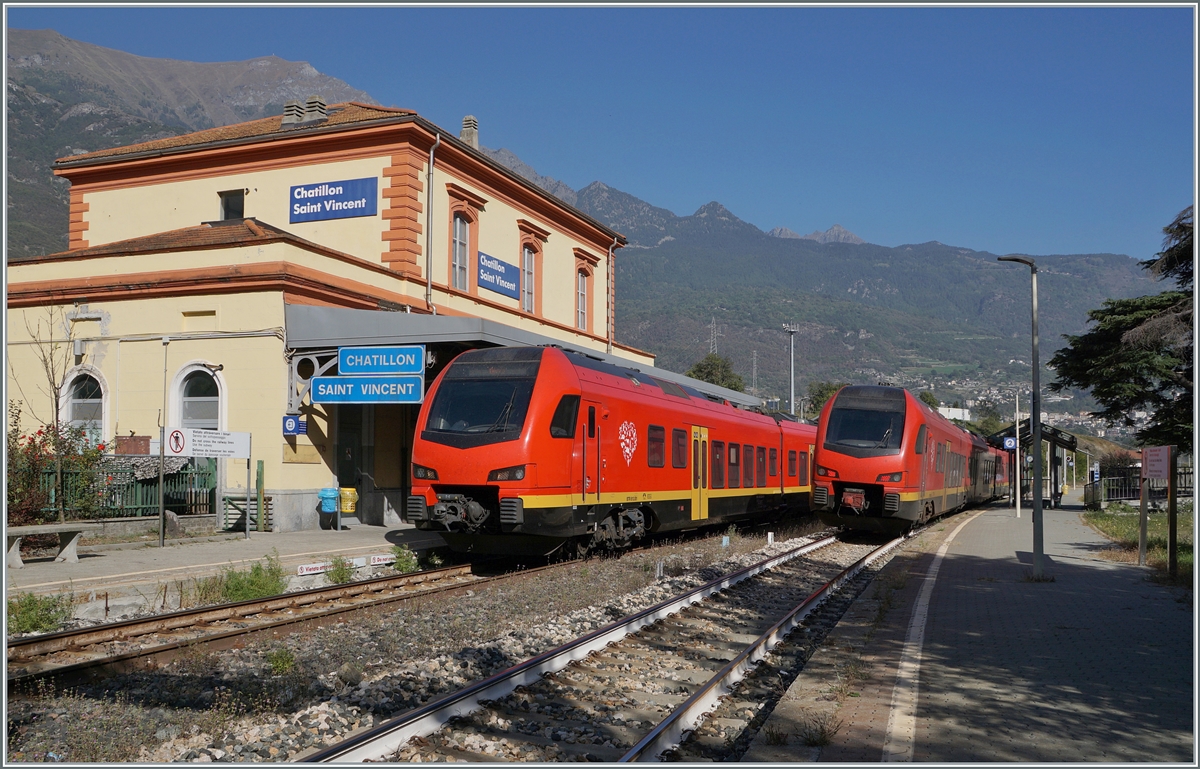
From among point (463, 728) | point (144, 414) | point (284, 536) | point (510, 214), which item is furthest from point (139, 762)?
point (510, 214)

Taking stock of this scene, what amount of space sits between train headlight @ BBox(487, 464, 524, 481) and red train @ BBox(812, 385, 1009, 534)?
31.5ft

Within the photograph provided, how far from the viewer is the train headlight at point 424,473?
13.7 m

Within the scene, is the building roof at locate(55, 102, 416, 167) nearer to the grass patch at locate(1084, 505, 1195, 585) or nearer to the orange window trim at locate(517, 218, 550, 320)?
the orange window trim at locate(517, 218, 550, 320)

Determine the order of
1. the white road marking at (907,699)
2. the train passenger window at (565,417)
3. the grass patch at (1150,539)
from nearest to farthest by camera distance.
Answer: the white road marking at (907,699) → the train passenger window at (565,417) → the grass patch at (1150,539)

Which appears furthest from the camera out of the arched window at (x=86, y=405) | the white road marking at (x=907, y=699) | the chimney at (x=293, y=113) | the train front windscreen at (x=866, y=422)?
the chimney at (x=293, y=113)

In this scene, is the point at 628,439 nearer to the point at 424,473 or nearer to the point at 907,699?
the point at 424,473

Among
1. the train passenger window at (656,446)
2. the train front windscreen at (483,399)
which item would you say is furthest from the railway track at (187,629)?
the train passenger window at (656,446)

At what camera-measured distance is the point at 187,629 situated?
31.9 ft

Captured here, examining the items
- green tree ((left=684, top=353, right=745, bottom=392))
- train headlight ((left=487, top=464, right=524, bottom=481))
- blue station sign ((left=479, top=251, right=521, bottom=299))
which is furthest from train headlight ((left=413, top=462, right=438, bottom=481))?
green tree ((left=684, top=353, right=745, bottom=392))

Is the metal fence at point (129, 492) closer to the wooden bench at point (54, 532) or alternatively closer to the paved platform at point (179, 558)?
the paved platform at point (179, 558)

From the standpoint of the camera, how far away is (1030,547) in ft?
67.6

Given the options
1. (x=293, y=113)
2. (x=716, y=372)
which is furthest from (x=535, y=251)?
(x=716, y=372)

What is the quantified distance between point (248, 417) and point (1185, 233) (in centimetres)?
1759

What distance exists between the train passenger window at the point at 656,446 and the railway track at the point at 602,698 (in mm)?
4874
